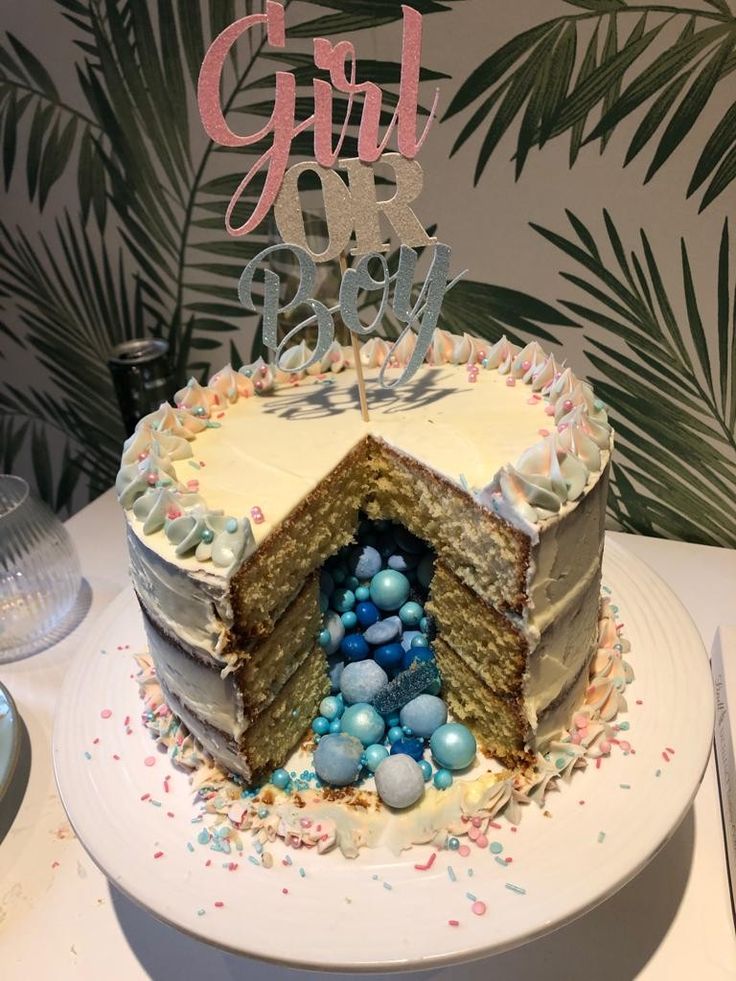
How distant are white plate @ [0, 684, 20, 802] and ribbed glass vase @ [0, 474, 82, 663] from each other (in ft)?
0.86

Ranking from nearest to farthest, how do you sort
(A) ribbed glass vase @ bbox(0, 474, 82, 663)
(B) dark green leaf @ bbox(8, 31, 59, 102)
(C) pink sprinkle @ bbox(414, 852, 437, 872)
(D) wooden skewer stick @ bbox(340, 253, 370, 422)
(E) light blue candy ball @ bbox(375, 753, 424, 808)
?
1. (C) pink sprinkle @ bbox(414, 852, 437, 872)
2. (E) light blue candy ball @ bbox(375, 753, 424, 808)
3. (D) wooden skewer stick @ bbox(340, 253, 370, 422)
4. (A) ribbed glass vase @ bbox(0, 474, 82, 663)
5. (B) dark green leaf @ bbox(8, 31, 59, 102)

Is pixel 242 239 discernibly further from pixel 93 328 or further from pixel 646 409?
pixel 646 409

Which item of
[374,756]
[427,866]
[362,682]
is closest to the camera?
[427,866]

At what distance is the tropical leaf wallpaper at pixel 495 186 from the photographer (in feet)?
6.51

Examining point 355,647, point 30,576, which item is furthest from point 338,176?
point 30,576

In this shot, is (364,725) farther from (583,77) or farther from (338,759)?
(583,77)

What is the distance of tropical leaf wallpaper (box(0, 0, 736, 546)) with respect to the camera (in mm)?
1984

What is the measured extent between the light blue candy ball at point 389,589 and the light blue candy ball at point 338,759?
0.32 meters

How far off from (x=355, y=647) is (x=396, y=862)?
1.65 feet

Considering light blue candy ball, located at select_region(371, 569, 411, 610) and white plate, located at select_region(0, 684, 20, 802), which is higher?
light blue candy ball, located at select_region(371, 569, 411, 610)

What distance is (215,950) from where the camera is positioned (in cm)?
158

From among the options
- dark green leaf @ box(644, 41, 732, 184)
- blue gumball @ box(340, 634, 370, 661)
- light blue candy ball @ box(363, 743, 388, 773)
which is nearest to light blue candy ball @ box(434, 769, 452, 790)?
light blue candy ball @ box(363, 743, 388, 773)

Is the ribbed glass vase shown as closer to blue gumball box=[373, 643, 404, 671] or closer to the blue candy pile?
the blue candy pile

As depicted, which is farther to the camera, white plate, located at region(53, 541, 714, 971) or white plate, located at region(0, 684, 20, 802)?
white plate, located at region(0, 684, 20, 802)
